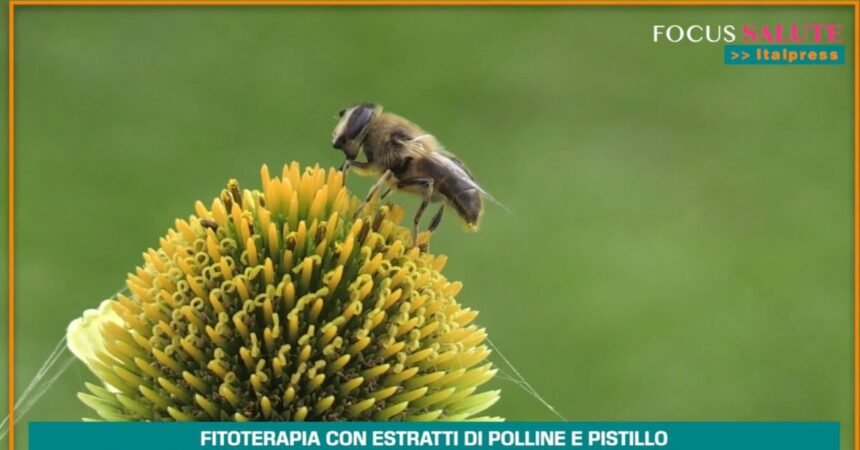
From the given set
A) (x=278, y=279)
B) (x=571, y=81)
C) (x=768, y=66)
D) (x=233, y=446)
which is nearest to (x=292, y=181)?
(x=278, y=279)

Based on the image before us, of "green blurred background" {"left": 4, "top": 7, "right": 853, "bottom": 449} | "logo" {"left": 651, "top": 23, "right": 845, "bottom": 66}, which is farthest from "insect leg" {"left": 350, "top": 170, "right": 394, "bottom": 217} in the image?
"green blurred background" {"left": 4, "top": 7, "right": 853, "bottom": 449}

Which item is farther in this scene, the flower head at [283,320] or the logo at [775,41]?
the logo at [775,41]

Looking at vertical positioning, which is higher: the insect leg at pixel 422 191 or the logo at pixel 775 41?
the logo at pixel 775 41

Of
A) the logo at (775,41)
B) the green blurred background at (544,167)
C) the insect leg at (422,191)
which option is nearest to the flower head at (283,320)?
the insect leg at (422,191)

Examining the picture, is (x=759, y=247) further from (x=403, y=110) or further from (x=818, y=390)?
(x=403, y=110)

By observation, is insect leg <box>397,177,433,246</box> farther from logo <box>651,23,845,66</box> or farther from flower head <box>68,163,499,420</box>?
logo <box>651,23,845,66</box>

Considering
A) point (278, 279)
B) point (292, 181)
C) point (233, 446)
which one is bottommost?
point (233, 446)

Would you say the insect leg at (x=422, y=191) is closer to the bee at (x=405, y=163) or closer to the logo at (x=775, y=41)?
the bee at (x=405, y=163)

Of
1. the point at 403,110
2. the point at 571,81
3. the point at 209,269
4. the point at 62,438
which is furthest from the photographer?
the point at 571,81
